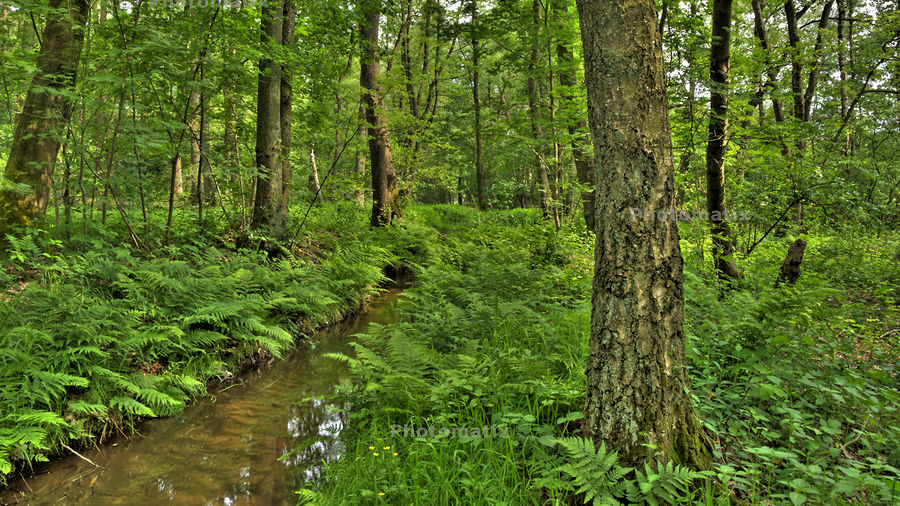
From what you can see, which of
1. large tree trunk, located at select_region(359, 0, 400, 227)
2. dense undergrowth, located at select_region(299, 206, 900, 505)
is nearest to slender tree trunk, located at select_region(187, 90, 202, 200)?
large tree trunk, located at select_region(359, 0, 400, 227)

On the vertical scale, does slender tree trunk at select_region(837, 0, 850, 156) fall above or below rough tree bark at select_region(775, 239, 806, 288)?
above

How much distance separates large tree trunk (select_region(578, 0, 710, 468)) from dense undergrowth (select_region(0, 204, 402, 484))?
3.83 meters

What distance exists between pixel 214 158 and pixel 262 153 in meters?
1.06

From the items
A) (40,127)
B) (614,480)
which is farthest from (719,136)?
(40,127)

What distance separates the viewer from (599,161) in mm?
2348

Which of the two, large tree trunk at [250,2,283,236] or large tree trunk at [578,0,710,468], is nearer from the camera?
large tree trunk at [578,0,710,468]

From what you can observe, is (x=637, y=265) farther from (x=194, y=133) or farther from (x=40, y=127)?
(x=40, y=127)

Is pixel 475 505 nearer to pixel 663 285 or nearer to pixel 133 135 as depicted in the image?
pixel 663 285

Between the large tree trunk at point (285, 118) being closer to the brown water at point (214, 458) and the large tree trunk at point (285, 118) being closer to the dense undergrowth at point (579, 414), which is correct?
the brown water at point (214, 458)

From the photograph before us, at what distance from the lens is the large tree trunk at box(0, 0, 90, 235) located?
5703 millimetres

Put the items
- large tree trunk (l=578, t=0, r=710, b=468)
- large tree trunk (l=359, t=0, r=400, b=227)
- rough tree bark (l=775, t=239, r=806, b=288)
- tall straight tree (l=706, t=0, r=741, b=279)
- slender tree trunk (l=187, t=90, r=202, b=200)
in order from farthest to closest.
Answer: large tree trunk (l=359, t=0, r=400, b=227)
slender tree trunk (l=187, t=90, r=202, b=200)
tall straight tree (l=706, t=0, r=741, b=279)
rough tree bark (l=775, t=239, r=806, b=288)
large tree trunk (l=578, t=0, r=710, b=468)

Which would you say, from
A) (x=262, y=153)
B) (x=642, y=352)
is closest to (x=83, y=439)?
(x=642, y=352)

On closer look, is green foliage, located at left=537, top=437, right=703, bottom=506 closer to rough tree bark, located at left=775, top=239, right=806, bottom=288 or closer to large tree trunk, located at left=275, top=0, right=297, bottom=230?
rough tree bark, located at left=775, top=239, right=806, bottom=288

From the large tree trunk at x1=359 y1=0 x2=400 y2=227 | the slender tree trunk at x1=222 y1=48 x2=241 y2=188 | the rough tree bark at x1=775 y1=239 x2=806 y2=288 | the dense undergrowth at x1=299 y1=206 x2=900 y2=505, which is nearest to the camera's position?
the dense undergrowth at x1=299 y1=206 x2=900 y2=505
